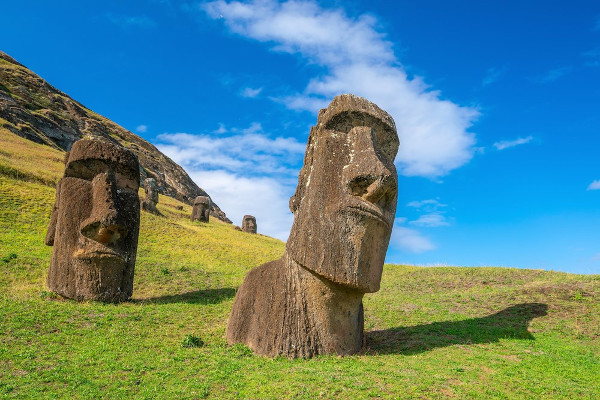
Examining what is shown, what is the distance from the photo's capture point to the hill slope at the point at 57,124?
66188 millimetres

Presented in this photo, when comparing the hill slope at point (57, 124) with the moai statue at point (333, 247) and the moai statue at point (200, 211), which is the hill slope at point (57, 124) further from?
the moai statue at point (333, 247)

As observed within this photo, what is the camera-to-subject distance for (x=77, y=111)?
93.8 meters

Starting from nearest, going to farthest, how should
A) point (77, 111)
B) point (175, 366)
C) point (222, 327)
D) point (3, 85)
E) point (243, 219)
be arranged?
1. point (175, 366)
2. point (222, 327)
3. point (243, 219)
4. point (3, 85)
5. point (77, 111)

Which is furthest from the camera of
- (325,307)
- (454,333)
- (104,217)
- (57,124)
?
(57,124)

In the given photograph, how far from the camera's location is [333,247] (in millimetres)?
8531

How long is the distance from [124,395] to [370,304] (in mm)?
9450

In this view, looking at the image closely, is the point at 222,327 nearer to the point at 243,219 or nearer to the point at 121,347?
the point at 121,347

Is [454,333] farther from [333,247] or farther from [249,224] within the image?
[249,224]

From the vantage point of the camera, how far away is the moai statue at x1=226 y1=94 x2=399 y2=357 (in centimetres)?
856

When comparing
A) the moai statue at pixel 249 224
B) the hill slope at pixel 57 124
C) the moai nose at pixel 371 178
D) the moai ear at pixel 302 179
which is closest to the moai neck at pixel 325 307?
the moai ear at pixel 302 179

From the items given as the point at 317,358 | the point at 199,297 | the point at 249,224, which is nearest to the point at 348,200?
the point at 317,358

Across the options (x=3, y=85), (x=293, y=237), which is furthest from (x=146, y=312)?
(x=3, y=85)

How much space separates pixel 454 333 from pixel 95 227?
10.0 metres

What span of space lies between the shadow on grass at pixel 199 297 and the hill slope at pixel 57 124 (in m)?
53.7
